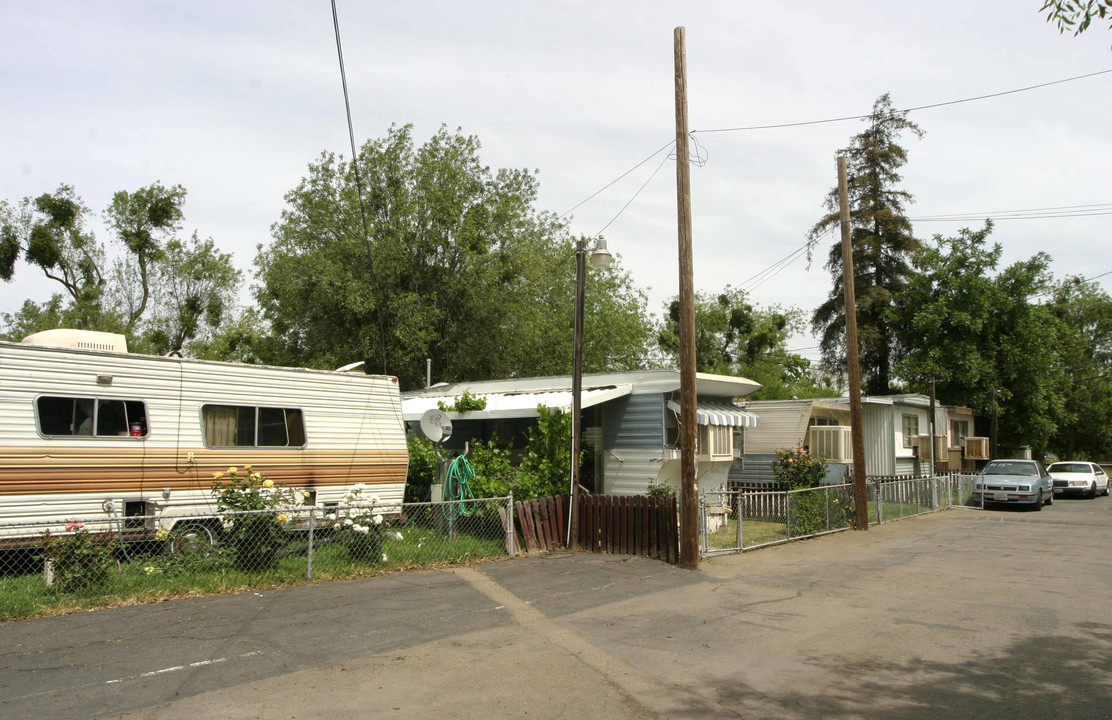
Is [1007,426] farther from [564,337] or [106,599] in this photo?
[106,599]

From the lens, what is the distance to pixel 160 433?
11.4m

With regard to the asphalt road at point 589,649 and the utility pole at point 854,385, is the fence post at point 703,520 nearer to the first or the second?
the asphalt road at point 589,649

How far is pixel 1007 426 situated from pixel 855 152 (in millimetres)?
14283

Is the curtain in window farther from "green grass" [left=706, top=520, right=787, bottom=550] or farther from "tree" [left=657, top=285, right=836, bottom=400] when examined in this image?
"tree" [left=657, top=285, right=836, bottom=400]

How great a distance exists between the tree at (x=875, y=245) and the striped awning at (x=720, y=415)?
2151cm

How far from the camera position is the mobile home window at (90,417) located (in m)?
10.4

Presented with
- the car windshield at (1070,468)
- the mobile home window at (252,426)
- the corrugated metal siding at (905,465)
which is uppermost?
the mobile home window at (252,426)

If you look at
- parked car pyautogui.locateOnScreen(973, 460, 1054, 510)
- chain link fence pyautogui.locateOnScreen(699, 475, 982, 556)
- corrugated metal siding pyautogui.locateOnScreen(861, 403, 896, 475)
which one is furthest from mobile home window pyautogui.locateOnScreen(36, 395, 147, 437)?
corrugated metal siding pyautogui.locateOnScreen(861, 403, 896, 475)

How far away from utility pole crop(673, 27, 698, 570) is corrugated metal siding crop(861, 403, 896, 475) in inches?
698

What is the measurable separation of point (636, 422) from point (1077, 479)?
23.5 m

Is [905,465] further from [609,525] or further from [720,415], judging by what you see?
[609,525]

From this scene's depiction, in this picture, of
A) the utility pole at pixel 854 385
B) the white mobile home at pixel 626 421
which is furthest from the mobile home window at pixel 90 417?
the utility pole at pixel 854 385

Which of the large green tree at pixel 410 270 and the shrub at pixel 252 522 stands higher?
the large green tree at pixel 410 270

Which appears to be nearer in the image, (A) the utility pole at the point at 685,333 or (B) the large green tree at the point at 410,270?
(A) the utility pole at the point at 685,333
